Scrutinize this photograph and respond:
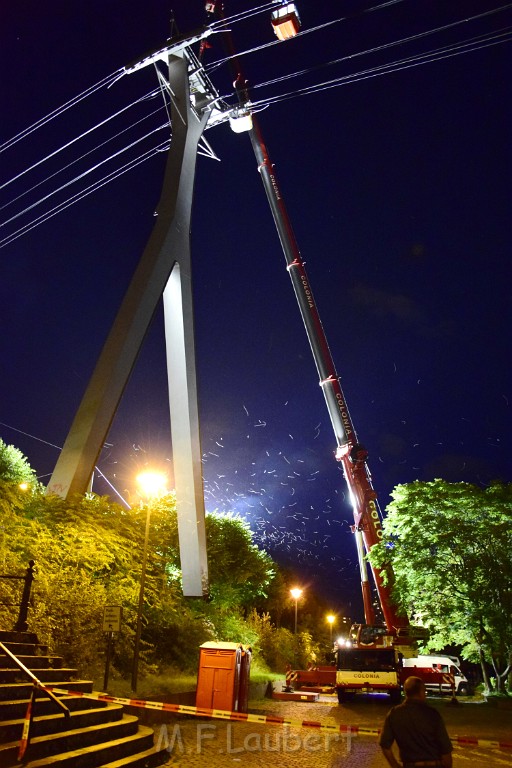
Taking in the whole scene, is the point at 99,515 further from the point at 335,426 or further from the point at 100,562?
the point at 335,426

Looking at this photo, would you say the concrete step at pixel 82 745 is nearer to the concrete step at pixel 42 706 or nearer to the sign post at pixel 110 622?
the concrete step at pixel 42 706

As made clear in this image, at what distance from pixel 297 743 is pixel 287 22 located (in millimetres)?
17013

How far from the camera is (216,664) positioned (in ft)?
45.0

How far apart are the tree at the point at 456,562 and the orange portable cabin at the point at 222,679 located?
28.4 ft

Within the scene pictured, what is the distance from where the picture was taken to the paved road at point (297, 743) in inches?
334

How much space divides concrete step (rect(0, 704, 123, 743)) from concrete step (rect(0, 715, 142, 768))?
3.9 inches

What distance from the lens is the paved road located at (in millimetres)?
8484

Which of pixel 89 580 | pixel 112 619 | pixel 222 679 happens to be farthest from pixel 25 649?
pixel 222 679

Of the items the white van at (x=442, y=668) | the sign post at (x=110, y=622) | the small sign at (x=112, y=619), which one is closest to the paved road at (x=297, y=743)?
the sign post at (x=110, y=622)

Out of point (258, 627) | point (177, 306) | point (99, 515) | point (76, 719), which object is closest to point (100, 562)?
point (99, 515)

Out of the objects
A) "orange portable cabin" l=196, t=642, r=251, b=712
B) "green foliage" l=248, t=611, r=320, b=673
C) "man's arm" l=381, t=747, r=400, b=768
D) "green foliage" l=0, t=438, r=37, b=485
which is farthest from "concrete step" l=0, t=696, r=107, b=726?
"green foliage" l=0, t=438, r=37, b=485

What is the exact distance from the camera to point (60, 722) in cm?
729

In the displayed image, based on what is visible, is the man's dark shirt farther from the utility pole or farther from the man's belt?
the utility pole

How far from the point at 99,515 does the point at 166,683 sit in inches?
189
